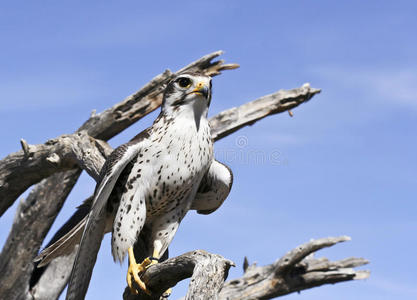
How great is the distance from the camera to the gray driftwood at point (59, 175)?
6.84 meters

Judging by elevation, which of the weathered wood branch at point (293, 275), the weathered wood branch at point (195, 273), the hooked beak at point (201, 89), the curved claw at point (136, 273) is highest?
the weathered wood branch at point (293, 275)

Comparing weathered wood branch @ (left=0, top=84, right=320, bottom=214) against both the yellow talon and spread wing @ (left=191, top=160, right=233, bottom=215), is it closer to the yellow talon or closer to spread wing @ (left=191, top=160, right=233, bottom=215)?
spread wing @ (left=191, top=160, right=233, bottom=215)

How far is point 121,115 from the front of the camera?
288 inches

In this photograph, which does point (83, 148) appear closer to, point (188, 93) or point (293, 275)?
point (188, 93)

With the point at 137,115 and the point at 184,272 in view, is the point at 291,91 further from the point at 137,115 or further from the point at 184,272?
the point at 184,272

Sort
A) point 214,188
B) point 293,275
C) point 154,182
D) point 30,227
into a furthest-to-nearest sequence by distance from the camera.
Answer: point 293,275 < point 30,227 < point 214,188 < point 154,182

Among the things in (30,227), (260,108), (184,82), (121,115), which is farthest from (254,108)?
(184,82)

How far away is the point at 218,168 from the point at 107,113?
10.7ft

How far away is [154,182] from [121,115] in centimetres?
342

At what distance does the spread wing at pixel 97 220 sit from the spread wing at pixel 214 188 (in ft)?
1.96

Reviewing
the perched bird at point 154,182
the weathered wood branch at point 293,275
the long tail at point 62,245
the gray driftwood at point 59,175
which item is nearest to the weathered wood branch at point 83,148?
the gray driftwood at point 59,175

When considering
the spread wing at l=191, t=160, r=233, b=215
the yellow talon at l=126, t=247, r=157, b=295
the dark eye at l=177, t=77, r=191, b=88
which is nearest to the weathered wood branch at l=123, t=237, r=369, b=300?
the spread wing at l=191, t=160, r=233, b=215

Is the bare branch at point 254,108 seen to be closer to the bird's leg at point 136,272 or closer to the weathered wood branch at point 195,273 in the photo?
the bird's leg at point 136,272

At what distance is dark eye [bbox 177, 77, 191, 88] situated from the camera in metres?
4.09
